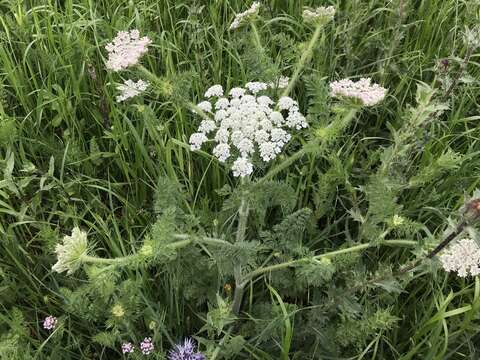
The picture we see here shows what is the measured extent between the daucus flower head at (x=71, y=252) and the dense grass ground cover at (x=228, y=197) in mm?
99

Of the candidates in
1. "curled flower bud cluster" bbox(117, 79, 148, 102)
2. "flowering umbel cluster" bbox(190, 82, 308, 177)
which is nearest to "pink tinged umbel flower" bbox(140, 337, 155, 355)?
"flowering umbel cluster" bbox(190, 82, 308, 177)

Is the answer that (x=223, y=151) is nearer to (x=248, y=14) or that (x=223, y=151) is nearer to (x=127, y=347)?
(x=248, y=14)

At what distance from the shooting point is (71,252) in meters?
1.59

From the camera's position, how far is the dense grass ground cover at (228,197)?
1951 millimetres

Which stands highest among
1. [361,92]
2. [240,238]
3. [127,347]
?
[361,92]

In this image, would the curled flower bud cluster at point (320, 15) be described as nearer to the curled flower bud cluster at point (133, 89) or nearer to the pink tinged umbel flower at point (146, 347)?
the curled flower bud cluster at point (133, 89)

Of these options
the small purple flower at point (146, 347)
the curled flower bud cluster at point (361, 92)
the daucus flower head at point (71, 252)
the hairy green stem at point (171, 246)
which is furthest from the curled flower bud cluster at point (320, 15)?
the small purple flower at point (146, 347)

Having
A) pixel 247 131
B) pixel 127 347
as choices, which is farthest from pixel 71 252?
pixel 247 131

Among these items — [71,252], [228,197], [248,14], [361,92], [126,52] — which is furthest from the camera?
[228,197]

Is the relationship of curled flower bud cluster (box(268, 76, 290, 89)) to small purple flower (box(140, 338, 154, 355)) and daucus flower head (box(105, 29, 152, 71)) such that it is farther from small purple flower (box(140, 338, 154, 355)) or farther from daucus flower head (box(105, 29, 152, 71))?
small purple flower (box(140, 338, 154, 355))

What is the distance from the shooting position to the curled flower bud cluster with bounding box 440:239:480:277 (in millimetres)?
1631

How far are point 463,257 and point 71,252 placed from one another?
4.00ft

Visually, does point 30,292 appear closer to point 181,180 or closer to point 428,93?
point 181,180

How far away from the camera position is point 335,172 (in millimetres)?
2182
